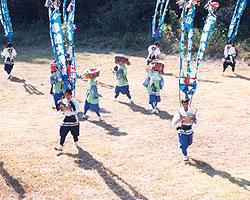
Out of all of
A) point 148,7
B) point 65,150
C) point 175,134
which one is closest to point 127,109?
point 175,134

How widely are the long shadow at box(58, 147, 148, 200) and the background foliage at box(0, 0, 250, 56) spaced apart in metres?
14.2

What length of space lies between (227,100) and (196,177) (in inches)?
242

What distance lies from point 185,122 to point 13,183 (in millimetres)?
4020

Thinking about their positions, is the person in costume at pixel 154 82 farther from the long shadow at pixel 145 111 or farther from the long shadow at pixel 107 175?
the long shadow at pixel 107 175

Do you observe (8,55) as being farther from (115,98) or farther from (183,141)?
(183,141)

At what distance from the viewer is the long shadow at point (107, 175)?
6312mm

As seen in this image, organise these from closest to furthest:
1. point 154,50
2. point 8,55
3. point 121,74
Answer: point 121,74 → point 8,55 → point 154,50

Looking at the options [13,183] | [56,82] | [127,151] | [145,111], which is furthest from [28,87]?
[13,183]

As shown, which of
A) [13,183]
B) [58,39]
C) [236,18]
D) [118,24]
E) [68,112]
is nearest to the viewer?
[13,183]

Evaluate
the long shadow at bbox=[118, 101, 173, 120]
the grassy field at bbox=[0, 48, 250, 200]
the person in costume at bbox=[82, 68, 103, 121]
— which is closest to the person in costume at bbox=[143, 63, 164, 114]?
the long shadow at bbox=[118, 101, 173, 120]

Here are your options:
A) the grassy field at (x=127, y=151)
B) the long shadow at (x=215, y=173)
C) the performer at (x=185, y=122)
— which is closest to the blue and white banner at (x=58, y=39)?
the grassy field at (x=127, y=151)

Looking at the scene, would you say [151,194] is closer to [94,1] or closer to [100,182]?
[100,182]

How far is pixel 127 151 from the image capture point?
26.7ft

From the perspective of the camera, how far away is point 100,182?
6.73 metres
